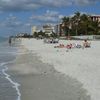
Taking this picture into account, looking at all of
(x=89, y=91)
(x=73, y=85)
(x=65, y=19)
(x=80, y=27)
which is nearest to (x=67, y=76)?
(x=73, y=85)

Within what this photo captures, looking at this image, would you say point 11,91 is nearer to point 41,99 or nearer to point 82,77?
point 41,99

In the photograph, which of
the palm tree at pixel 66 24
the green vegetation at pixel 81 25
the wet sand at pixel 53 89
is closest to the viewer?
the wet sand at pixel 53 89

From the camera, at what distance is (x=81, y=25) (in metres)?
105

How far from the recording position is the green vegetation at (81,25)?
9931 centimetres

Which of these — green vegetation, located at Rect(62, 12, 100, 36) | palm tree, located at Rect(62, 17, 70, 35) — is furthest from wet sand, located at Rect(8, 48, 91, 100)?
palm tree, located at Rect(62, 17, 70, 35)

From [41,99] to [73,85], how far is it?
238 centimetres

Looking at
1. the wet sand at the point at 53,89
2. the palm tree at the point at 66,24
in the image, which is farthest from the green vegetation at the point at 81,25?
the wet sand at the point at 53,89

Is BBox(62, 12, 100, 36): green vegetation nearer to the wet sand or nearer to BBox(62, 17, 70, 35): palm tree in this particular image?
BBox(62, 17, 70, 35): palm tree

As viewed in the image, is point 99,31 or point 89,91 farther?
point 99,31

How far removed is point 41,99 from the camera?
Answer: 9766 millimetres

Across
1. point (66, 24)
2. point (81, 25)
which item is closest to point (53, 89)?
point (81, 25)

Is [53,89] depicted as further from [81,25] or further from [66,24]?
[66,24]

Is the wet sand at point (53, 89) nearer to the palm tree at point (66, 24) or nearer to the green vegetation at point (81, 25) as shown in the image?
the green vegetation at point (81, 25)

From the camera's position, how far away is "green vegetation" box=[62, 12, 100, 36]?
9931 cm
